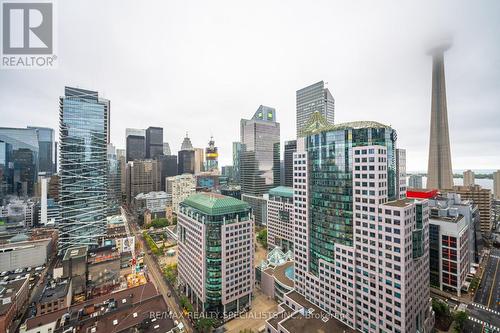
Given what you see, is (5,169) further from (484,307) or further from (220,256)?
(484,307)

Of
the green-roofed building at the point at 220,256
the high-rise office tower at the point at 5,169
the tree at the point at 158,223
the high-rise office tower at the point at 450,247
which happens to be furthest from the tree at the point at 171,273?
the high-rise office tower at the point at 5,169

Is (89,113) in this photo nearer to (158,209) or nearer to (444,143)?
(158,209)

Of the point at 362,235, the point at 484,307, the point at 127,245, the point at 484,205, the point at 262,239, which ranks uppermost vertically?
the point at 362,235

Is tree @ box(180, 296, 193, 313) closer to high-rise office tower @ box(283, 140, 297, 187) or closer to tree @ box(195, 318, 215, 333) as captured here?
tree @ box(195, 318, 215, 333)

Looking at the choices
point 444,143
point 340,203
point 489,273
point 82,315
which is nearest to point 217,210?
point 340,203

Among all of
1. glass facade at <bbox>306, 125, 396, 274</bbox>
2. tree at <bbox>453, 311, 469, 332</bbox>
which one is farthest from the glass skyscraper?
tree at <bbox>453, 311, 469, 332</bbox>

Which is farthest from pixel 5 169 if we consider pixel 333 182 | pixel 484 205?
pixel 484 205
